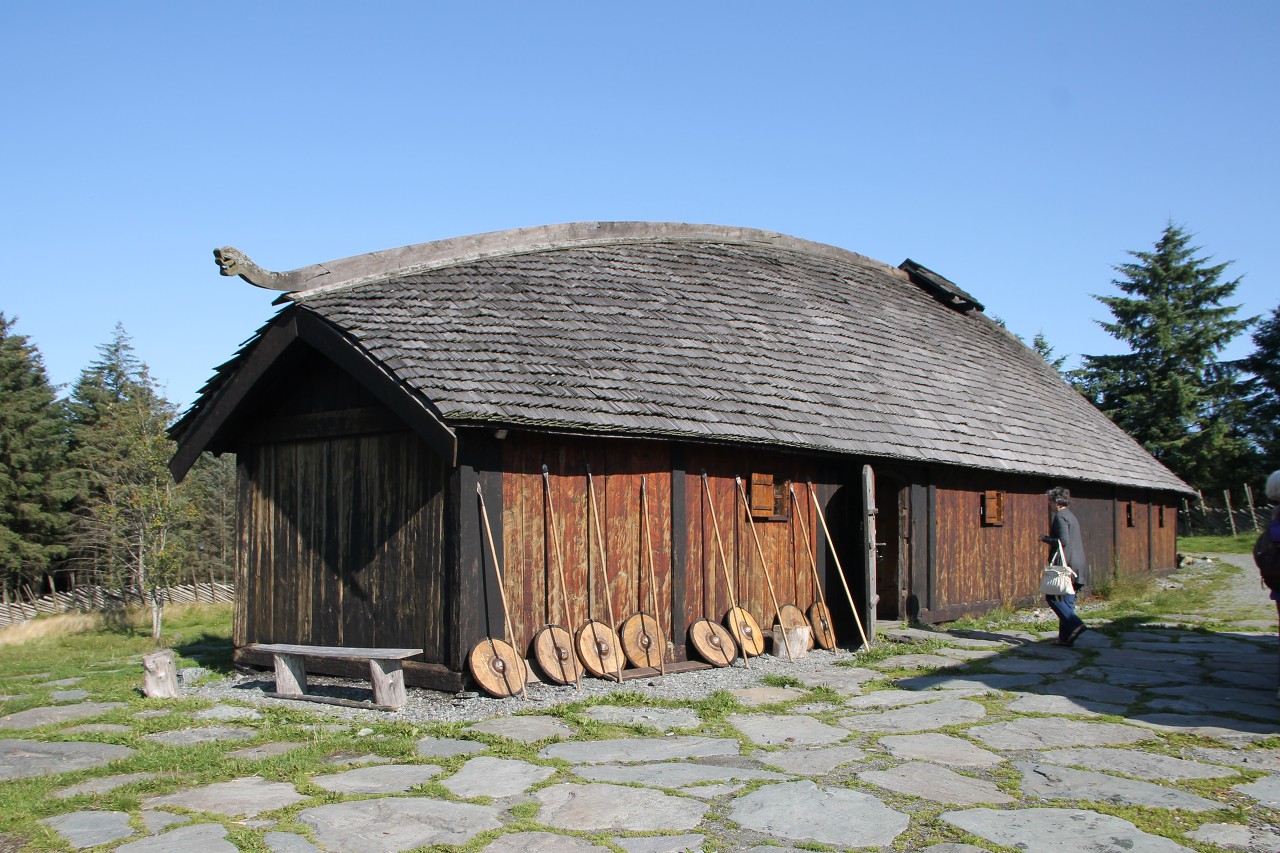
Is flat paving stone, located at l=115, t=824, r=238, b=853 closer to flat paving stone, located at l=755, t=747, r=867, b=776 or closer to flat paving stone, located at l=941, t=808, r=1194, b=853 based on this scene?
flat paving stone, located at l=755, t=747, r=867, b=776

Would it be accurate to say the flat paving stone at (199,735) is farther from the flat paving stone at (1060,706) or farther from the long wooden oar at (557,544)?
the flat paving stone at (1060,706)

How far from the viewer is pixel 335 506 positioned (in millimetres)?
9594

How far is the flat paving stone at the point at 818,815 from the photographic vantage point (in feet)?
14.5

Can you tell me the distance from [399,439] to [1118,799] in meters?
6.36

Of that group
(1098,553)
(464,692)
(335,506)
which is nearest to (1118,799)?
(464,692)

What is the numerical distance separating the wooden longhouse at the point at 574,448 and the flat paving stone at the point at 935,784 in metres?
3.98

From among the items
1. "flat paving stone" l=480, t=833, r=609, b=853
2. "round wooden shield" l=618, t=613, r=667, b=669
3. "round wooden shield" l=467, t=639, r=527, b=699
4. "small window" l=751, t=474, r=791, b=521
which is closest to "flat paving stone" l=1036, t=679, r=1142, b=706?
"round wooden shield" l=618, t=613, r=667, b=669

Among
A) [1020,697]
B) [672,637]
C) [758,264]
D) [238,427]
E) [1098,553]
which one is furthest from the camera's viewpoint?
[1098,553]

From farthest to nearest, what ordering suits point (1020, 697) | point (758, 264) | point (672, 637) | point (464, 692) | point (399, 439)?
1. point (758, 264)
2. point (672, 637)
3. point (399, 439)
4. point (464, 692)
5. point (1020, 697)

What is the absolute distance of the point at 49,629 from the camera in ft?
63.7

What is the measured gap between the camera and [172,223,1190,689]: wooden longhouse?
8.62 meters

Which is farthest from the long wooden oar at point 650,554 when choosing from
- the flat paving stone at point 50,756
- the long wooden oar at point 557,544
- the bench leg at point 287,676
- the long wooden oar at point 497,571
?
the flat paving stone at point 50,756

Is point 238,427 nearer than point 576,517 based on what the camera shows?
No

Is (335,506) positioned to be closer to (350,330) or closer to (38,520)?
(350,330)
